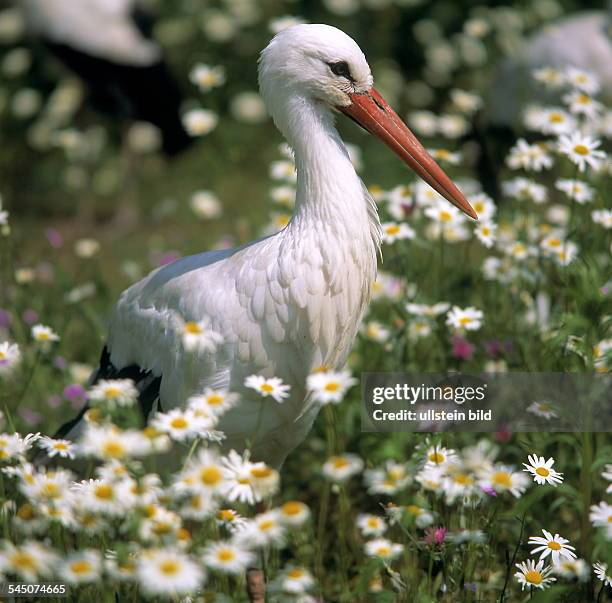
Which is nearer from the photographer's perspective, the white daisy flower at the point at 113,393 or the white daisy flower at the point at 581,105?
the white daisy flower at the point at 113,393

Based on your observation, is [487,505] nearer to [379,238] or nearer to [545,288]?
[379,238]

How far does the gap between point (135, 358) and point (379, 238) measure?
2.22 ft

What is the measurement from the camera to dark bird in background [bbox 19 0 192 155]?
17.5 ft

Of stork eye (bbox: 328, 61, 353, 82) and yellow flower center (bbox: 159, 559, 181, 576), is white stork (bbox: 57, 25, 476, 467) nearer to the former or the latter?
Answer: stork eye (bbox: 328, 61, 353, 82)

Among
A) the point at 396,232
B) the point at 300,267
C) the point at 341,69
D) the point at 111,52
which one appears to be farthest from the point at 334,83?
the point at 111,52

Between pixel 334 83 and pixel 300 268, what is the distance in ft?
1.35

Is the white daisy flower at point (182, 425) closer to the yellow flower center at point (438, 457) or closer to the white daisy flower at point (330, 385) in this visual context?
the white daisy flower at point (330, 385)

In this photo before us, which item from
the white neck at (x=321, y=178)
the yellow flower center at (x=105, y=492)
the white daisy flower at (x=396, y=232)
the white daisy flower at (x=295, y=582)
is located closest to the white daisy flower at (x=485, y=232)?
the white daisy flower at (x=396, y=232)

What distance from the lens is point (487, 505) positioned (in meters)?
2.17

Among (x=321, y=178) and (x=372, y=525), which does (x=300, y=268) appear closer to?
(x=321, y=178)

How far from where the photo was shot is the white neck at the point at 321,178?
208 centimetres

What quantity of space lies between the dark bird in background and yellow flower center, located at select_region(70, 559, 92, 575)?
14.6 feet

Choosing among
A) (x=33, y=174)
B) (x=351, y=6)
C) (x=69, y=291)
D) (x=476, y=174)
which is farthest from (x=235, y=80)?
(x=69, y=291)

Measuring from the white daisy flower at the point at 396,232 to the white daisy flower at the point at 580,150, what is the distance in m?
0.44
